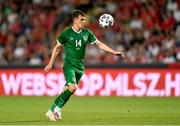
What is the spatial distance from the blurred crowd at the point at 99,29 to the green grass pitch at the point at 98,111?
274cm

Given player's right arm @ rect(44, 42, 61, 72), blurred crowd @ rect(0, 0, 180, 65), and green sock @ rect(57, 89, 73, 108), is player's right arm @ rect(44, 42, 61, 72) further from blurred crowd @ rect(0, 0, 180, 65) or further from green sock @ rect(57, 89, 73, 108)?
blurred crowd @ rect(0, 0, 180, 65)

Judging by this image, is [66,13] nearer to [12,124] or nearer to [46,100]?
[46,100]

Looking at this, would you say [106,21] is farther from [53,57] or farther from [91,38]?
[53,57]

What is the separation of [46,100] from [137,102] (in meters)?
3.13

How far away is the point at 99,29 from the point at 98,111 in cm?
959

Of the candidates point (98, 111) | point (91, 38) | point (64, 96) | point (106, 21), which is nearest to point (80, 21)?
point (91, 38)

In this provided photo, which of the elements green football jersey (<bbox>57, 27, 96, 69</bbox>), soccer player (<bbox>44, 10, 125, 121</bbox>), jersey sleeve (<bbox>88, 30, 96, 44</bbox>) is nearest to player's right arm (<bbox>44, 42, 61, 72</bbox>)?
soccer player (<bbox>44, 10, 125, 121</bbox>)

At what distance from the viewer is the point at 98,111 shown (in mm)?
17188

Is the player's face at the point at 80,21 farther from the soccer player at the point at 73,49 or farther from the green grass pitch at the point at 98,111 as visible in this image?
the green grass pitch at the point at 98,111

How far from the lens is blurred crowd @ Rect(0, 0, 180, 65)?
24891 mm

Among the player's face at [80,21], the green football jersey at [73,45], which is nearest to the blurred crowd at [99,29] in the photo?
the green football jersey at [73,45]

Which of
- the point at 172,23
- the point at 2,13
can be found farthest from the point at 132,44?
the point at 2,13

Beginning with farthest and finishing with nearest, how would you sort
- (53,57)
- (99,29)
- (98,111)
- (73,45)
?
(99,29) < (98,111) < (73,45) < (53,57)

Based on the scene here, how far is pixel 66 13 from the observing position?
89.8ft
